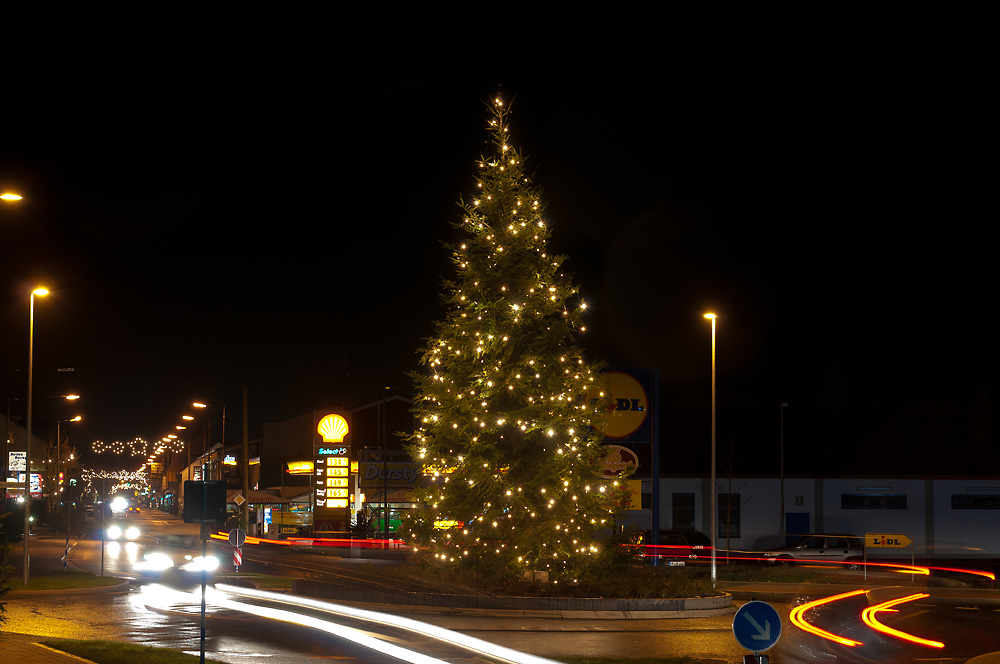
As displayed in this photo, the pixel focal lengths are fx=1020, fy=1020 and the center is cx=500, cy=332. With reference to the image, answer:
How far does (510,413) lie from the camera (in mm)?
25156

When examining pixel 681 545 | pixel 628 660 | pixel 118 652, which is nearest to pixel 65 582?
pixel 118 652

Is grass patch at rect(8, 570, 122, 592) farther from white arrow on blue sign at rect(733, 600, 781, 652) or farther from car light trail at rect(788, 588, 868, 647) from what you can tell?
white arrow on blue sign at rect(733, 600, 781, 652)

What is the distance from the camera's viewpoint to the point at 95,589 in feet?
95.6

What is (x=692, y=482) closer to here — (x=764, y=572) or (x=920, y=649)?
(x=764, y=572)

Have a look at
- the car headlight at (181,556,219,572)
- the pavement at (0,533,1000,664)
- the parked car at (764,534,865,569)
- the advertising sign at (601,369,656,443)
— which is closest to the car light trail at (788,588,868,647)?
the pavement at (0,533,1000,664)

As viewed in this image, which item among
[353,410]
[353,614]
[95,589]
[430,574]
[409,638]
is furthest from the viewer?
[353,410]

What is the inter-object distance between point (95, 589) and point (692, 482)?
3252 centimetres

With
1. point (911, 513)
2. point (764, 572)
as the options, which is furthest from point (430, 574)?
point (911, 513)

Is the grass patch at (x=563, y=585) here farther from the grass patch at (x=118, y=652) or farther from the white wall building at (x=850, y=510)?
the white wall building at (x=850, y=510)

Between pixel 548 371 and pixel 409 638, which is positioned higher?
pixel 548 371

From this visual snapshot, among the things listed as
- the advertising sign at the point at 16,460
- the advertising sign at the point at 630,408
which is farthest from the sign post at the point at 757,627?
the advertising sign at the point at 16,460

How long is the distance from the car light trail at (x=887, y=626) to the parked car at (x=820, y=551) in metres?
10.8

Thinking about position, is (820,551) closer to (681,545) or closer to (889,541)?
(681,545)

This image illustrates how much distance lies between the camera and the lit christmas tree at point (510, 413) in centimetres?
2511
